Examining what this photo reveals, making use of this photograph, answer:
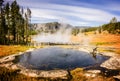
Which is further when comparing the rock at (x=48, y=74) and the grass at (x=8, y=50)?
the grass at (x=8, y=50)

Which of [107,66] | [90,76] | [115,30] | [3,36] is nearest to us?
[90,76]

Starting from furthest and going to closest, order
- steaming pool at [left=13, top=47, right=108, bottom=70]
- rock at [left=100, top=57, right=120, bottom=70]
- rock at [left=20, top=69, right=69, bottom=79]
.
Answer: steaming pool at [left=13, top=47, right=108, bottom=70] → rock at [left=100, top=57, right=120, bottom=70] → rock at [left=20, top=69, right=69, bottom=79]

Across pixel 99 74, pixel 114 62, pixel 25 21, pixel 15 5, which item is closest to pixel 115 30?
pixel 25 21

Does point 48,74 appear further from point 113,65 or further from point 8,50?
point 8,50

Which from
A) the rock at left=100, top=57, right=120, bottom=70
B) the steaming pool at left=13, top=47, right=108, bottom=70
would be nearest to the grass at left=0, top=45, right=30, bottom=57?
the steaming pool at left=13, top=47, right=108, bottom=70

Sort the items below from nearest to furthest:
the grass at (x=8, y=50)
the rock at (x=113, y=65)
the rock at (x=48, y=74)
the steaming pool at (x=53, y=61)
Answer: the rock at (x=48, y=74)
the rock at (x=113, y=65)
the steaming pool at (x=53, y=61)
the grass at (x=8, y=50)

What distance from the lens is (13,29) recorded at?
258ft

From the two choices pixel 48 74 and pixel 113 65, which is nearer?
pixel 48 74

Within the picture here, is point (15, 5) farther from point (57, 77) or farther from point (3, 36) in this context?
point (57, 77)

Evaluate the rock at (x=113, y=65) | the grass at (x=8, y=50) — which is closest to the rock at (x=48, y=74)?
the rock at (x=113, y=65)

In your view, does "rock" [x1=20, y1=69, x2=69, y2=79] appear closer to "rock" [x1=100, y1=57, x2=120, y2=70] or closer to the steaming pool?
the steaming pool

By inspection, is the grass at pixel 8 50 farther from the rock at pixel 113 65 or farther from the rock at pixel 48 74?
the rock at pixel 113 65

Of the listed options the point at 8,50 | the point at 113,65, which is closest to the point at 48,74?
the point at 113,65

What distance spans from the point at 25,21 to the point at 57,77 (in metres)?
73.7
